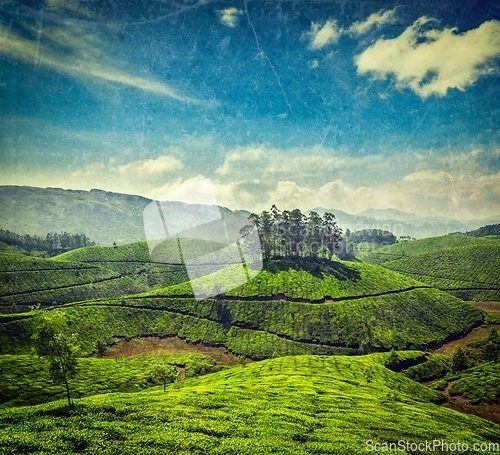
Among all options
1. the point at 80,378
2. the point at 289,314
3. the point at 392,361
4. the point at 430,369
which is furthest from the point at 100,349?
the point at 430,369

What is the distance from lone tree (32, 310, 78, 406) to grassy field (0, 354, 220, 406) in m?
28.1

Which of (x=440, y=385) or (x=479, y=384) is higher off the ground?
(x=479, y=384)

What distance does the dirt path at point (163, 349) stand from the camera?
11300 cm

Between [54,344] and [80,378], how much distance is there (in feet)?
174

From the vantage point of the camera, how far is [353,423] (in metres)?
32.8

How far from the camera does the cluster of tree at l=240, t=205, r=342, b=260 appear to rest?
568 ft

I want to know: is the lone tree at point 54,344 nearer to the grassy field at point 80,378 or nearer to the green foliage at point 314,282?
the grassy field at point 80,378

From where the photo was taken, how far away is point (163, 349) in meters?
119

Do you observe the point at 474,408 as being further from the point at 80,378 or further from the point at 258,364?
the point at 80,378

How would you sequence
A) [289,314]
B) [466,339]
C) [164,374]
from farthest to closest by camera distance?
[466,339] → [289,314] → [164,374]

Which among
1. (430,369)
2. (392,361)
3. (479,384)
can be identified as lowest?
(479,384)

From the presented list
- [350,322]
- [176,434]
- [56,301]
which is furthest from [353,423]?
[56,301]

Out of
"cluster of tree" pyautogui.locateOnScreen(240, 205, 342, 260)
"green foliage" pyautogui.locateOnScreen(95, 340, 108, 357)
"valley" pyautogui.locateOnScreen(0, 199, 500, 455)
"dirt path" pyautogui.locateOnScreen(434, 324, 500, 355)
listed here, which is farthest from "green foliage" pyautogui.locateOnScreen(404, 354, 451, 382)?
"green foliage" pyautogui.locateOnScreen(95, 340, 108, 357)

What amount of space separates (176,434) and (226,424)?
5.41 m
